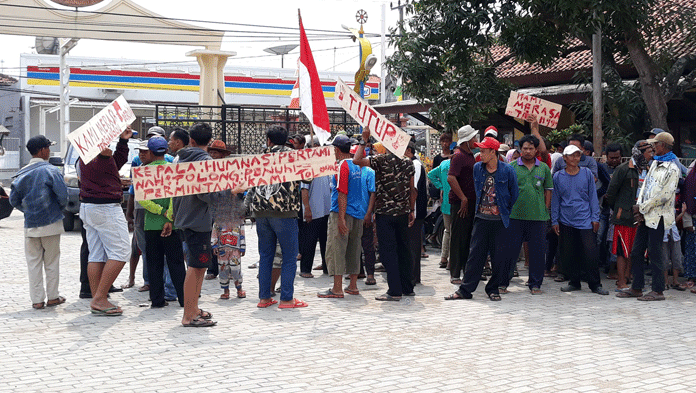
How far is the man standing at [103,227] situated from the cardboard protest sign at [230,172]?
2.94ft

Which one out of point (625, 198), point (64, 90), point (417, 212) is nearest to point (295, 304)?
point (417, 212)

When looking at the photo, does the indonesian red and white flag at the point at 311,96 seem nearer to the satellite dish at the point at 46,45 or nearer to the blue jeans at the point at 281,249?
the blue jeans at the point at 281,249

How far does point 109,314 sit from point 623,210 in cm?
628

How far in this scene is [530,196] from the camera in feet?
31.6

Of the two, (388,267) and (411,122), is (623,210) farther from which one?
(411,122)

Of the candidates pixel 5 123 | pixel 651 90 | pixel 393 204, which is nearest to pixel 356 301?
pixel 393 204

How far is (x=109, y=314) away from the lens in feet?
26.4

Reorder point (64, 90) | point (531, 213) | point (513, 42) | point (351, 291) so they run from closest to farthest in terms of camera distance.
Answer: point (351, 291), point (531, 213), point (513, 42), point (64, 90)

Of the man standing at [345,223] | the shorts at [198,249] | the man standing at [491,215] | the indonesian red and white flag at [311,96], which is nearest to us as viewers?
the shorts at [198,249]

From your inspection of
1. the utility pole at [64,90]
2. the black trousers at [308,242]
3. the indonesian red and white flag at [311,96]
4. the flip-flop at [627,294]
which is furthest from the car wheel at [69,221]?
the utility pole at [64,90]

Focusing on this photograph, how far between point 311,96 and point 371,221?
5.86ft

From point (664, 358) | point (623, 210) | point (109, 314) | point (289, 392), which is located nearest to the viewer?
point (289, 392)

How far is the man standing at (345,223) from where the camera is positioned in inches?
351

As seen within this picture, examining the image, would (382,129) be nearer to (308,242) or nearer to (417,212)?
(417,212)
